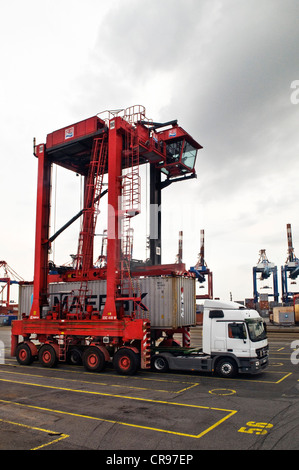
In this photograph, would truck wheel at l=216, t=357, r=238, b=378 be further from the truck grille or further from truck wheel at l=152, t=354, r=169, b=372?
truck wheel at l=152, t=354, r=169, b=372

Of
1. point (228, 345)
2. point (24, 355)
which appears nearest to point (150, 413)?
point (228, 345)

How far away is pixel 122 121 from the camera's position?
19906 millimetres

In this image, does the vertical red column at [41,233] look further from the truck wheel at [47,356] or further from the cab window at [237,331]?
the cab window at [237,331]

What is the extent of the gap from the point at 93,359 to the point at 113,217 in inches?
268

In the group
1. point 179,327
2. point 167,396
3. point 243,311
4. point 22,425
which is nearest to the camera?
point 22,425

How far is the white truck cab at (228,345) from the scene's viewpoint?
15219 millimetres

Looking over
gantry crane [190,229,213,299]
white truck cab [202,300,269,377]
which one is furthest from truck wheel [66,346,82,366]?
gantry crane [190,229,213,299]

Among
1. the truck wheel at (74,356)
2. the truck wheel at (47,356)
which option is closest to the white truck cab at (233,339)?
the truck wheel at (74,356)

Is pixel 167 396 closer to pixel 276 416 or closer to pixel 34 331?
pixel 276 416

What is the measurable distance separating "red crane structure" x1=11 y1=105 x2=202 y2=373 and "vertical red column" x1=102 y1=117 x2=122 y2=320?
5 cm

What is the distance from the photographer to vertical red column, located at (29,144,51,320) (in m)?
22.0

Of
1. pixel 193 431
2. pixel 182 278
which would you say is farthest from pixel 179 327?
pixel 193 431

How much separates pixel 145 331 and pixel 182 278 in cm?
358
